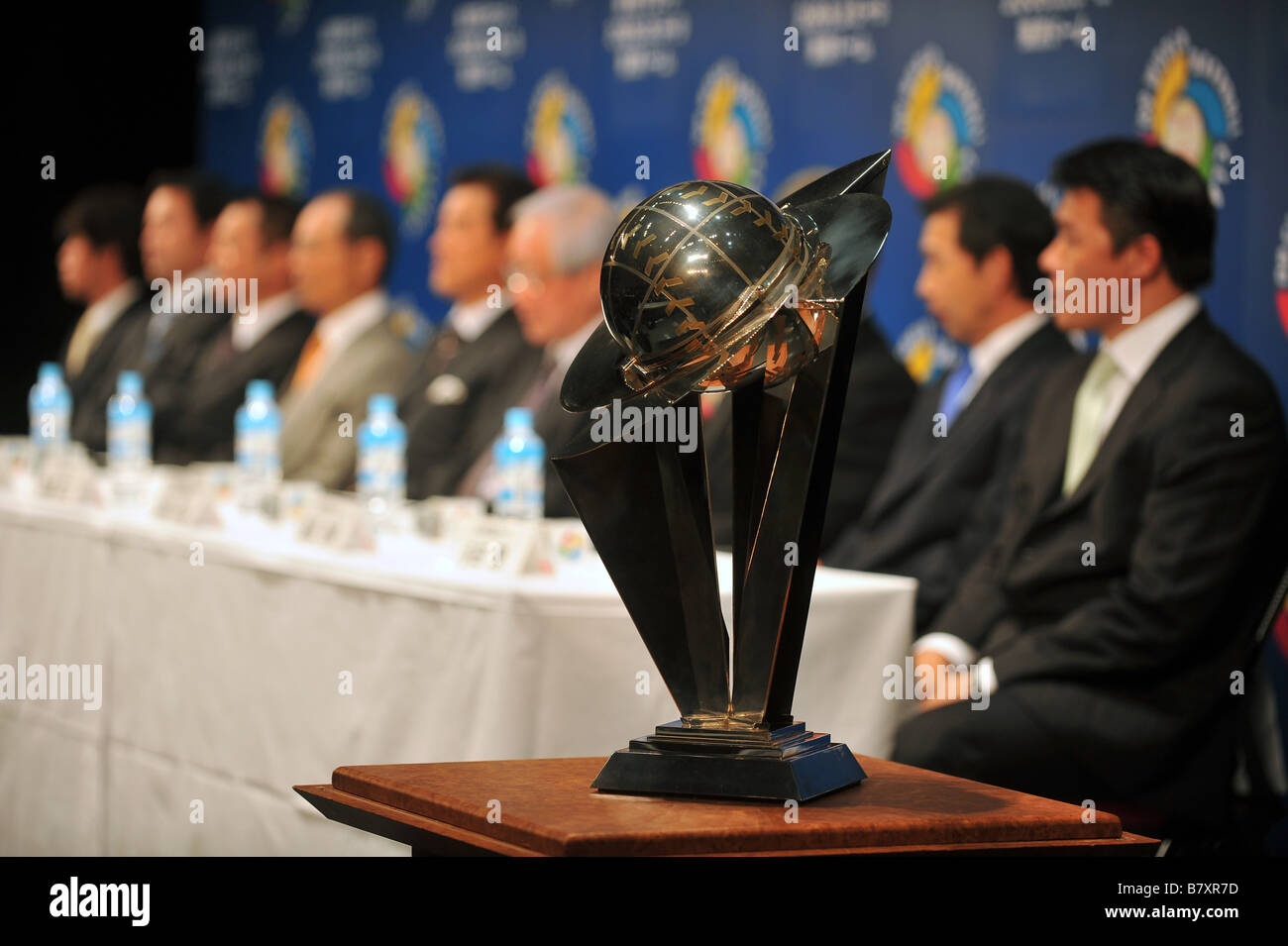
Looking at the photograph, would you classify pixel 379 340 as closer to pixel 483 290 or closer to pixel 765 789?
pixel 483 290

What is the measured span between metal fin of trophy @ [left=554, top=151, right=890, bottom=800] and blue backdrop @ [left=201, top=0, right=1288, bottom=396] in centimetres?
248

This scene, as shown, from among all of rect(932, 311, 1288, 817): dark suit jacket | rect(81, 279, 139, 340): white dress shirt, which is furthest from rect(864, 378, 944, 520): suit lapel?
rect(81, 279, 139, 340): white dress shirt

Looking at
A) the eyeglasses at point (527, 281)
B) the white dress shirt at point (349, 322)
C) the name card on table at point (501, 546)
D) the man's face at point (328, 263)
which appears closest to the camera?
the name card on table at point (501, 546)

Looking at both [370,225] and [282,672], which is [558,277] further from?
[282,672]

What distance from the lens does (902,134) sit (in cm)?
488

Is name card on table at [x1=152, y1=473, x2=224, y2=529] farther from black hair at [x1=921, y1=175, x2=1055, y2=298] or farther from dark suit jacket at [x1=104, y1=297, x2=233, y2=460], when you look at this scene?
dark suit jacket at [x1=104, y1=297, x2=233, y2=460]

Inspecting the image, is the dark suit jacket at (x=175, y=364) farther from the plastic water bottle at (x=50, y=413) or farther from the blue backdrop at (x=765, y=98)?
the plastic water bottle at (x=50, y=413)

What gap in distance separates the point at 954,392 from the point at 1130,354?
2.87 feet

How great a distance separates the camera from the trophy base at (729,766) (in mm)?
1602

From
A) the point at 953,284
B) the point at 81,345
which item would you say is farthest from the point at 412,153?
the point at 953,284

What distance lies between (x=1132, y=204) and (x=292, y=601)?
1822 millimetres

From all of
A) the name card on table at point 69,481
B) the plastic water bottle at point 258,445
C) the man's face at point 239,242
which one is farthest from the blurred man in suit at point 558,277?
the man's face at point 239,242

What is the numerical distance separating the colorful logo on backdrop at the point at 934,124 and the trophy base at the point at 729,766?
3.25 metres
